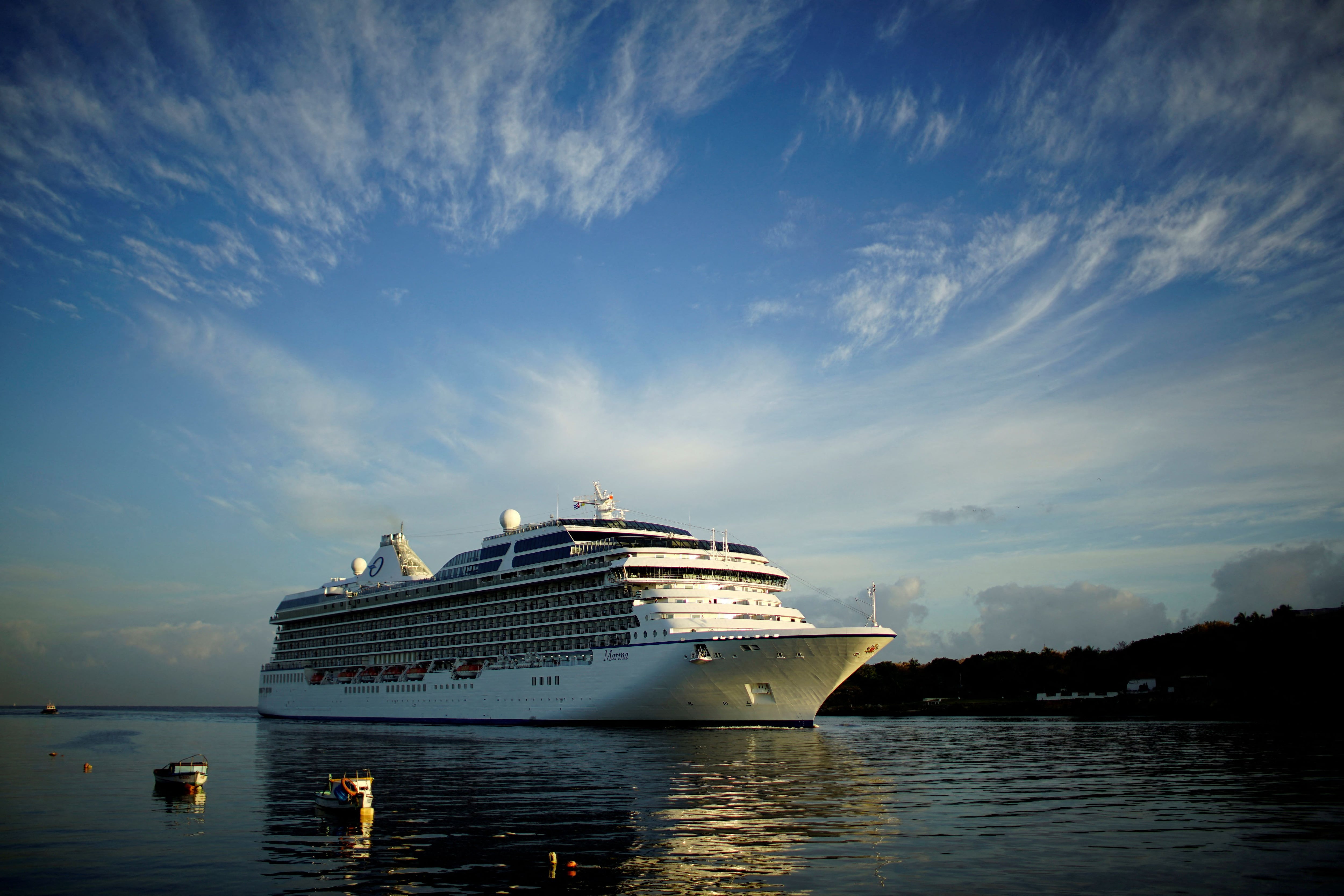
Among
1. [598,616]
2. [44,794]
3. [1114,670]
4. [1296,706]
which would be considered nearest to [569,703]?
[598,616]

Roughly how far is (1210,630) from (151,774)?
150016 millimetres

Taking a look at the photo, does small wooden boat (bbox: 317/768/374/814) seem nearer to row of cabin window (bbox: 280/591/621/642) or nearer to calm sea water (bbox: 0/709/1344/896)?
calm sea water (bbox: 0/709/1344/896)

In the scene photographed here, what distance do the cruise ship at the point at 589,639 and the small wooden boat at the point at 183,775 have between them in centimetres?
3197

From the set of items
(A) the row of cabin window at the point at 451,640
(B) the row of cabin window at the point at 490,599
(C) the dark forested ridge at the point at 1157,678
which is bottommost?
(C) the dark forested ridge at the point at 1157,678

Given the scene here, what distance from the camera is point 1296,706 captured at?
9488 centimetres

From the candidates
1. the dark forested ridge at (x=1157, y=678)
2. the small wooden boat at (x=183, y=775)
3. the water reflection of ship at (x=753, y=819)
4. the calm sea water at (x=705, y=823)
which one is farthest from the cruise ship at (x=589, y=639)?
the dark forested ridge at (x=1157, y=678)

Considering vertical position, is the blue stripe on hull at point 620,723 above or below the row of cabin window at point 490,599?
below

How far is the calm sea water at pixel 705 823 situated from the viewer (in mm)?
18203

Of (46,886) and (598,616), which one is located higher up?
(598,616)

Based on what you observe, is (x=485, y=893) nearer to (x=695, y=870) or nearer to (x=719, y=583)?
(x=695, y=870)

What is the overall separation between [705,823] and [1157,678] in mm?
134912

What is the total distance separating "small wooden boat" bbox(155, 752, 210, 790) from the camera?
33719 mm

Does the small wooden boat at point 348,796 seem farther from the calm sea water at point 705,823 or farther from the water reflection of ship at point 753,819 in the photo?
the water reflection of ship at point 753,819

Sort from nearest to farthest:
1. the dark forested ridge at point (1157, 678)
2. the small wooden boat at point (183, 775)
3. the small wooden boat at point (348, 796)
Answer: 1. the small wooden boat at point (348, 796)
2. the small wooden boat at point (183, 775)
3. the dark forested ridge at point (1157, 678)
